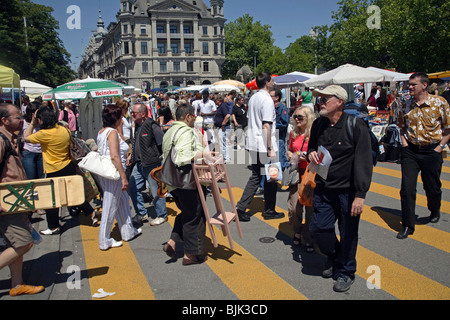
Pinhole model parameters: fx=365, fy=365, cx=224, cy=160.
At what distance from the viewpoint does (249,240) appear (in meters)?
5.18

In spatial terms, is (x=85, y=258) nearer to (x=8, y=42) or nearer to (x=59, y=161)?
(x=59, y=161)

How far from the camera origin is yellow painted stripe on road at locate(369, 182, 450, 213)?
6.38m

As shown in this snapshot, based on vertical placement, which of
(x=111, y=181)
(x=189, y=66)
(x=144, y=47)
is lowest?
(x=111, y=181)

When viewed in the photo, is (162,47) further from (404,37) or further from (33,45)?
(404,37)

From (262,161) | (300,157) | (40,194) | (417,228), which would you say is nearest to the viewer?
(40,194)

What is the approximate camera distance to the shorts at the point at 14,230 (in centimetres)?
356

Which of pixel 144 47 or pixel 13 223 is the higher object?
pixel 144 47

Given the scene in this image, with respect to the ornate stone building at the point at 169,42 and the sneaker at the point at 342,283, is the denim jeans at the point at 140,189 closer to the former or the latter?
the sneaker at the point at 342,283

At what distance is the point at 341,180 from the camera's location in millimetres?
3566

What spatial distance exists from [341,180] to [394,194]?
4.39m


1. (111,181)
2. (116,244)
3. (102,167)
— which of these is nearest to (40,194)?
(102,167)

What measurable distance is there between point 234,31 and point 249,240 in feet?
323

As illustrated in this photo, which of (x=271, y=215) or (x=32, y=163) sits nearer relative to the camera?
(x=271, y=215)

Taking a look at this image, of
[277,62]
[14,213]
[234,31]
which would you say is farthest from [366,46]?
[234,31]
